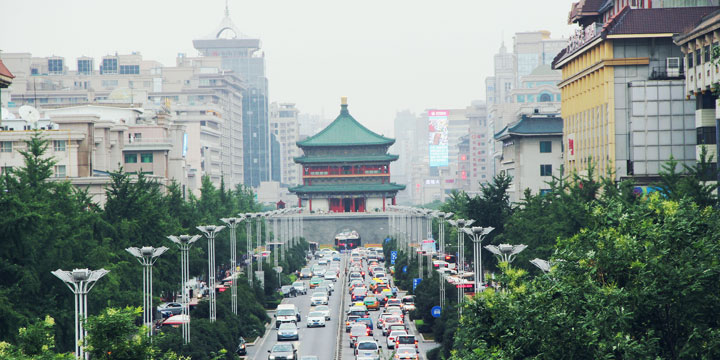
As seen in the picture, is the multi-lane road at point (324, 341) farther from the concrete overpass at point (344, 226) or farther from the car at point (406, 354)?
the concrete overpass at point (344, 226)

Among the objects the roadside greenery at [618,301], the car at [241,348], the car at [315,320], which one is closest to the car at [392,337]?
the car at [241,348]

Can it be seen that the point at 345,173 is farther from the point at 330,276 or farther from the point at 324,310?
the point at 324,310

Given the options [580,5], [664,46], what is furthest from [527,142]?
[664,46]

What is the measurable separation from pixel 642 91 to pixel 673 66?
309 centimetres

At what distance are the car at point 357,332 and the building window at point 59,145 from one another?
5404 cm

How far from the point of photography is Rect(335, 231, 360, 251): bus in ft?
582

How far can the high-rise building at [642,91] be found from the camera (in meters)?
74.0

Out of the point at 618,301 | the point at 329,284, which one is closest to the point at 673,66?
the point at 329,284

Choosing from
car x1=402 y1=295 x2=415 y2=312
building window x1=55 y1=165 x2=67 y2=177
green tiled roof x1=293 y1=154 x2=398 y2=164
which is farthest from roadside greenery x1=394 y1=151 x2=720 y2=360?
green tiled roof x1=293 y1=154 x2=398 y2=164

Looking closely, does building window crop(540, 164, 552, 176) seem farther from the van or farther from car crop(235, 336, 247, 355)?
car crop(235, 336, 247, 355)

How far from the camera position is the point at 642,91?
74.4 m

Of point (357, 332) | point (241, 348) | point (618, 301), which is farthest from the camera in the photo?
point (357, 332)

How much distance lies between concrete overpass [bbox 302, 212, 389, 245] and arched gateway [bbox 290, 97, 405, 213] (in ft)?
20.7

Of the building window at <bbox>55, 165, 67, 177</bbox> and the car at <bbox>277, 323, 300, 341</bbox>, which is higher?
the building window at <bbox>55, 165, 67, 177</bbox>
